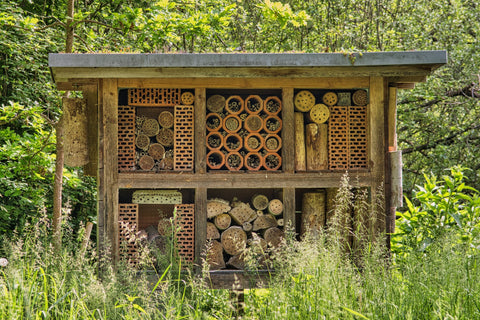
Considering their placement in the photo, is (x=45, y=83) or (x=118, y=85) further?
(x=45, y=83)

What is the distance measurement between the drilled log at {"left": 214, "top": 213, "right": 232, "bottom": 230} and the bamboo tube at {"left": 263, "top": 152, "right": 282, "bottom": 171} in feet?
2.13

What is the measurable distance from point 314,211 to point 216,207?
101 centimetres

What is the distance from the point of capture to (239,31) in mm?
13719

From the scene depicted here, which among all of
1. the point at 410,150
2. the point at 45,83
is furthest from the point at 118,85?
the point at 410,150

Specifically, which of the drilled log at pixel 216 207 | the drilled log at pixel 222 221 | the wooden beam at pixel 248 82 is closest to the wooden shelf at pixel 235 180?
the drilled log at pixel 216 207

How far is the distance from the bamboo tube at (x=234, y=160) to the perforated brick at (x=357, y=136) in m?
1.11

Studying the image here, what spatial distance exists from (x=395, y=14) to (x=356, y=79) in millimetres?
8339

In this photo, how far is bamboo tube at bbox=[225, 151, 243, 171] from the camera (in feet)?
17.3

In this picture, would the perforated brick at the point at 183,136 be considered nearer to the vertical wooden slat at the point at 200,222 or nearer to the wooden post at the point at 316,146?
the vertical wooden slat at the point at 200,222

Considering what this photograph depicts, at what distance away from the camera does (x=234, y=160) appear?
533 cm

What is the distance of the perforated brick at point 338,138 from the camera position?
5.30m

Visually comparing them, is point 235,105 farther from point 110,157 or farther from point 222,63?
point 110,157

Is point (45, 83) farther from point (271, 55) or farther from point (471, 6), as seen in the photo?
point (471, 6)

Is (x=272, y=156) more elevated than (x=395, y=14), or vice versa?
(x=395, y=14)
